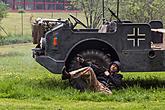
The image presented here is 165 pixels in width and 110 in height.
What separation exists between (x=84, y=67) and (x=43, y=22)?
6.19ft

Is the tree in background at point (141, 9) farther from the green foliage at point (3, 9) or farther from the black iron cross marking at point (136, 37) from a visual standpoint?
the black iron cross marking at point (136, 37)

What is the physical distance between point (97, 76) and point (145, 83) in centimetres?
162

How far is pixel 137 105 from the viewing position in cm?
Answer: 893

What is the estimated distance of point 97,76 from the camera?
1099 centimetres

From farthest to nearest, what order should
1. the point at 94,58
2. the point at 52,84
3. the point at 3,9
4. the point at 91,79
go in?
the point at 3,9
the point at 52,84
the point at 94,58
the point at 91,79

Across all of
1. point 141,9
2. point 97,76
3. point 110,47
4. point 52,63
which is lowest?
point 97,76

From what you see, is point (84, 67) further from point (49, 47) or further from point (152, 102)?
point (152, 102)

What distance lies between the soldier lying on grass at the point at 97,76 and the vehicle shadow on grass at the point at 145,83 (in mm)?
678

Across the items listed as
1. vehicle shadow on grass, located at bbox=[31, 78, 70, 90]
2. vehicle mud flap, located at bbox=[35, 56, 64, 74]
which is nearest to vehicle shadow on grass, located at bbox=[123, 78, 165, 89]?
vehicle shadow on grass, located at bbox=[31, 78, 70, 90]

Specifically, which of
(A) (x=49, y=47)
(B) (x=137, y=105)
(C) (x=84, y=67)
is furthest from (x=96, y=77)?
(B) (x=137, y=105)

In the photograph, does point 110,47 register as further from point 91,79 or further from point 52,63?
point 52,63

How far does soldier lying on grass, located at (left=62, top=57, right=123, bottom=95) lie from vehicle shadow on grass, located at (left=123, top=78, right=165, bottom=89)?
→ 678 millimetres

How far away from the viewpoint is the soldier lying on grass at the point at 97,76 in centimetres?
1043

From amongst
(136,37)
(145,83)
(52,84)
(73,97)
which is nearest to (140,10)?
(145,83)
